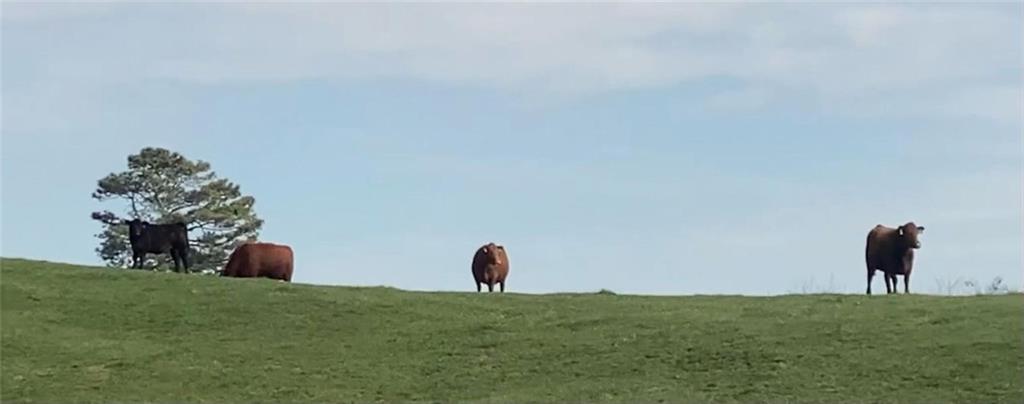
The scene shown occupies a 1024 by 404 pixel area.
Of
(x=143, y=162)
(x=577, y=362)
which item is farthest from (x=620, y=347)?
(x=143, y=162)

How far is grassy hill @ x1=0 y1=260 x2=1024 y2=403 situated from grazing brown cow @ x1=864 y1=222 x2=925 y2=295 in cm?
543

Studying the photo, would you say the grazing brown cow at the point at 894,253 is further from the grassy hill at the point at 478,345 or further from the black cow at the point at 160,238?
the black cow at the point at 160,238

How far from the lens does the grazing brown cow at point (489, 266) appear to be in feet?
125

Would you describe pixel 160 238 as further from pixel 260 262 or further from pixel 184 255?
pixel 260 262

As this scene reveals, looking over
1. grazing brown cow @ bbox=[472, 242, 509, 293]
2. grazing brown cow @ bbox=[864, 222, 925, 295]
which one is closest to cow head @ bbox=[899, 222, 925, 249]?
grazing brown cow @ bbox=[864, 222, 925, 295]

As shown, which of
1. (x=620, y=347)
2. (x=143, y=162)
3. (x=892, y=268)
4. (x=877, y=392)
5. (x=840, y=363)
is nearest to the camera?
(x=877, y=392)

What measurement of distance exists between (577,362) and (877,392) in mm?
4169

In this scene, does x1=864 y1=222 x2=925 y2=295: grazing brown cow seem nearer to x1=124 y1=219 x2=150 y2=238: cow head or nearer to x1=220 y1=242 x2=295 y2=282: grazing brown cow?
x1=220 y1=242 x2=295 y2=282: grazing brown cow

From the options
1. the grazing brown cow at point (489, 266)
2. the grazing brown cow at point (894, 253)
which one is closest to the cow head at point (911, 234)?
the grazing brown cow at point (894, 253)

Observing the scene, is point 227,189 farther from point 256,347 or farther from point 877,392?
point 877,392

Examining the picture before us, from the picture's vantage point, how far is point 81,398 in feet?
71.2

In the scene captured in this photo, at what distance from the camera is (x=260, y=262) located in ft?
120

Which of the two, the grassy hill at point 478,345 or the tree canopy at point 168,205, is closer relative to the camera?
the grassy hill at point 478,345

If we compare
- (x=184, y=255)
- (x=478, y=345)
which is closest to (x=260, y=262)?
(x=184, y=255)
